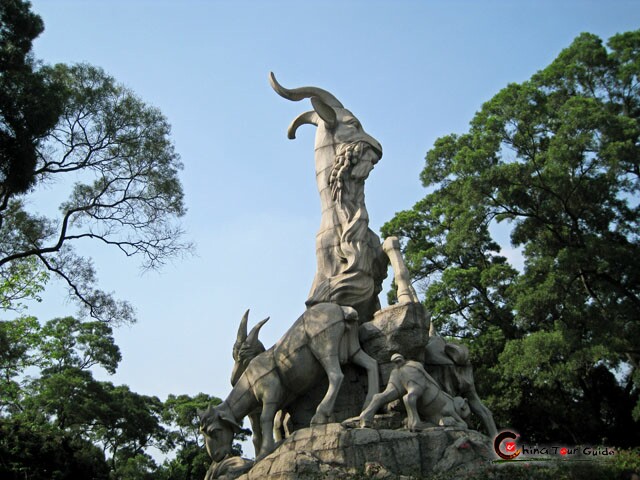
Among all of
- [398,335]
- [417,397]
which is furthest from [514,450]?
[398,335]

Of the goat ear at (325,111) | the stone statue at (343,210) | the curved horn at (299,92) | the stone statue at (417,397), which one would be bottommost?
the stone statue at (417,397)

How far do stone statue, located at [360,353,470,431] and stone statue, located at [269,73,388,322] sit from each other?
1.61m

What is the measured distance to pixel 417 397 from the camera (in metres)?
→ 8.02

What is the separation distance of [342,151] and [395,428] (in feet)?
14.5

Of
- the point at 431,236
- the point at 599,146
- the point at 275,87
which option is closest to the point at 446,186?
the point at 431,236

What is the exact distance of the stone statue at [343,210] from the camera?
968 cm

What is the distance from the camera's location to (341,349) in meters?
8.79

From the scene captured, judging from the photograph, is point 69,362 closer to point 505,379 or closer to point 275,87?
point 505,379

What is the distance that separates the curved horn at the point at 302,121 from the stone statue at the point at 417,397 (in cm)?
485

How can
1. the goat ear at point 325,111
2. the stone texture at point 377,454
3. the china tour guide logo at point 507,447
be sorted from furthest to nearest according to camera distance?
the goat ear at point 325,111 < the china tour guide logo at point 507,447 < the stone texture at point 377,454

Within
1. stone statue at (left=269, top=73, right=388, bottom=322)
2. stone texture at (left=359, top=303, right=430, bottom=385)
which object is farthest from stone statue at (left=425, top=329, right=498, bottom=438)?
stone statue at (left=269, top=73, right=388, bottom=322)

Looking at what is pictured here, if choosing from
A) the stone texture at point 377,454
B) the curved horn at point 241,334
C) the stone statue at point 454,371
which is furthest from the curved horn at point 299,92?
the stone texture at point 377,454

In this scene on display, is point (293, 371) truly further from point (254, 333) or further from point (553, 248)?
point (553, 248)

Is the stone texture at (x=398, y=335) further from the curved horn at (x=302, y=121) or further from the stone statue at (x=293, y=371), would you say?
the curved horn at (x=302, y=121)
